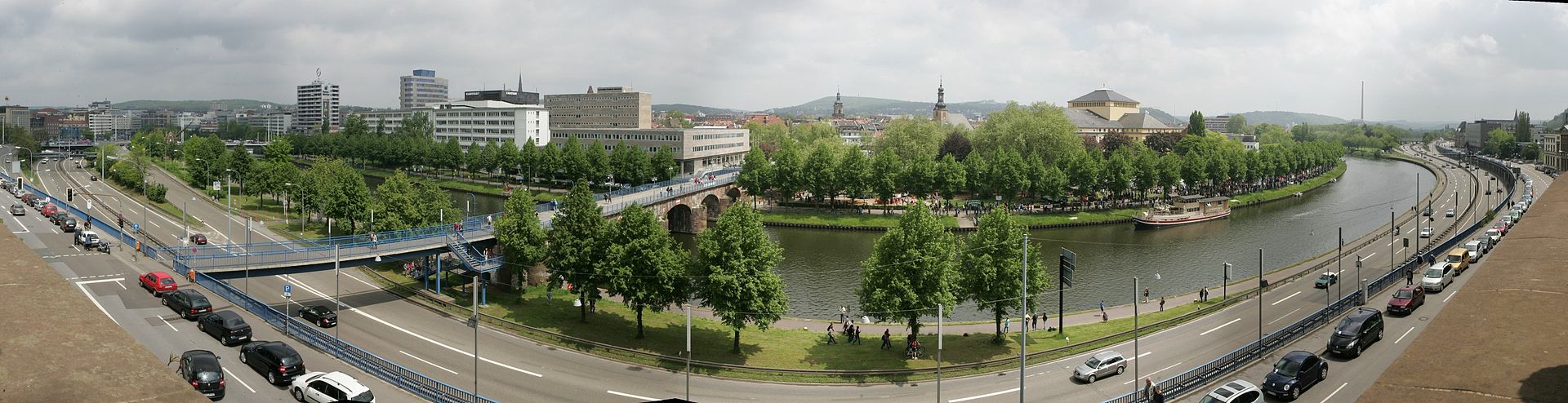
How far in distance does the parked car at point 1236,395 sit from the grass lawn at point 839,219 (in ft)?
176

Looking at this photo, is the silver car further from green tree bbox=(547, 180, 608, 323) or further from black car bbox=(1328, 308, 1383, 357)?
green tree bbox=(547, 180, 608, 323)

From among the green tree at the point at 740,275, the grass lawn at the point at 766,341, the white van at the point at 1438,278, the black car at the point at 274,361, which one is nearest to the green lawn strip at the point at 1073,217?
the white van at the point at 1438,278

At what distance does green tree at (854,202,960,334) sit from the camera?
3319 cm

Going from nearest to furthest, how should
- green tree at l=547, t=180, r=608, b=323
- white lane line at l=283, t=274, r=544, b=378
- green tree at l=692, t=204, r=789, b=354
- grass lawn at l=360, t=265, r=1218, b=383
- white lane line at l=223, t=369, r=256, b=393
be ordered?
white lane line at l=223, t=369, r=256, b=393, white lane line at l=283, t=274, r=544, b=378, grass lawn at l=360, t=265, r=1218, b=383, green tree at l=692, t=204, r=789, b=354, green tree at l=547, t=180, r=608, b=323

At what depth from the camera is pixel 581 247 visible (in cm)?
3900

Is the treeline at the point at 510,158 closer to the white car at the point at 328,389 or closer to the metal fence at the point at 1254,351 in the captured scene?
the white car at the point at 328,389

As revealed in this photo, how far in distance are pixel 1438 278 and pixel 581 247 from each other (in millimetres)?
35471

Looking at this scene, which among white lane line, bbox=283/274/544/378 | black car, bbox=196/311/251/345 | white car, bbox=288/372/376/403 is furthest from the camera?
white lane line, bbox=283/274/544/378

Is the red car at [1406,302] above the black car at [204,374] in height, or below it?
above

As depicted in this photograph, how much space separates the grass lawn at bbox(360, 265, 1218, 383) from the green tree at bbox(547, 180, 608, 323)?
58.4 inches

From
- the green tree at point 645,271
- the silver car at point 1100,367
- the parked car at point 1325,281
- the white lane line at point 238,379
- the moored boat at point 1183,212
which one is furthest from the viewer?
the moored boat at point 1183,212

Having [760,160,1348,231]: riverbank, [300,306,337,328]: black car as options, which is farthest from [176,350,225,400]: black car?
[760,160,1348,231]: riverbank

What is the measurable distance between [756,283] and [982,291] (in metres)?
9.14

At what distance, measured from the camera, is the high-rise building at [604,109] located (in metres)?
147
